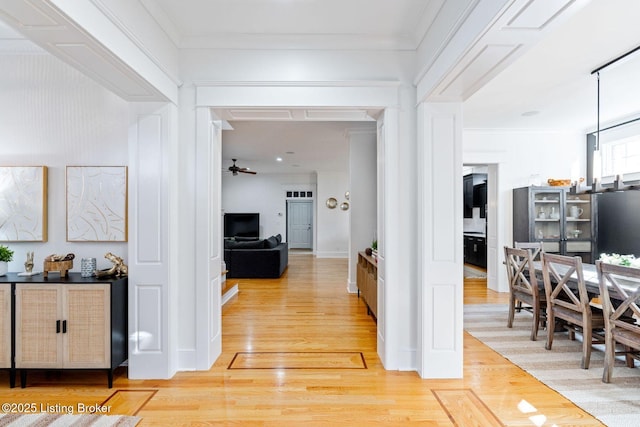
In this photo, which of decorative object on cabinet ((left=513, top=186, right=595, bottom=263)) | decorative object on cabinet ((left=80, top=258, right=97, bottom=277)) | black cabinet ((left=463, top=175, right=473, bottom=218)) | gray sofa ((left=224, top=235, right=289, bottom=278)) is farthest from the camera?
black cabinet ((left=463, top=175, right=473, bottom=218))

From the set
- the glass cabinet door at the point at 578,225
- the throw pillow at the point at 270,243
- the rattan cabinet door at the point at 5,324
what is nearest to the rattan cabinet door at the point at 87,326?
the rattan cabinet door at the point at 5,324

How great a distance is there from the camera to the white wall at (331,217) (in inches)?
460

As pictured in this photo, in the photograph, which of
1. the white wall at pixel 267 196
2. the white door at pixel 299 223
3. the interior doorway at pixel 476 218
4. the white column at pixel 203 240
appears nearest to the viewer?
the white column at pixel 203 240

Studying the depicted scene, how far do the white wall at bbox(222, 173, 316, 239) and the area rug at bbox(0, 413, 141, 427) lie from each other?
10.3 metres

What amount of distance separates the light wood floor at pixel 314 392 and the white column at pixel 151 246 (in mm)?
257

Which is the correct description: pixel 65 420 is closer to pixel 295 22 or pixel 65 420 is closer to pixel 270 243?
pixel 295 22

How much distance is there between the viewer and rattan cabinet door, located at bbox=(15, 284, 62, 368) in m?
2.67

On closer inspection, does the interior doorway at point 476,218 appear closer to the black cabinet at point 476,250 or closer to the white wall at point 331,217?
the black cabinet at point 476,250

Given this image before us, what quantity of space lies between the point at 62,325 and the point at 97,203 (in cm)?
103

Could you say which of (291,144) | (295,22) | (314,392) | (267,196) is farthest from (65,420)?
(267,196)

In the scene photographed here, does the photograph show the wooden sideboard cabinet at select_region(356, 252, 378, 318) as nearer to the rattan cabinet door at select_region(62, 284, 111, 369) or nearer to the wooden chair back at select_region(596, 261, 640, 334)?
the wooden chair back at select_region(596, 261, 640, 334)

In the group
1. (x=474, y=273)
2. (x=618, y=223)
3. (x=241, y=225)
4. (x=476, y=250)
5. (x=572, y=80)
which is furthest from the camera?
(x=241, y=225)

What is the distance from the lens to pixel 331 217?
1177 centimetres

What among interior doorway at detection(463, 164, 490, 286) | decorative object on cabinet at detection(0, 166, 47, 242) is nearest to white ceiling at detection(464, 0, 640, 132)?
interior doorway at detection(463, 164, 490, 286)
